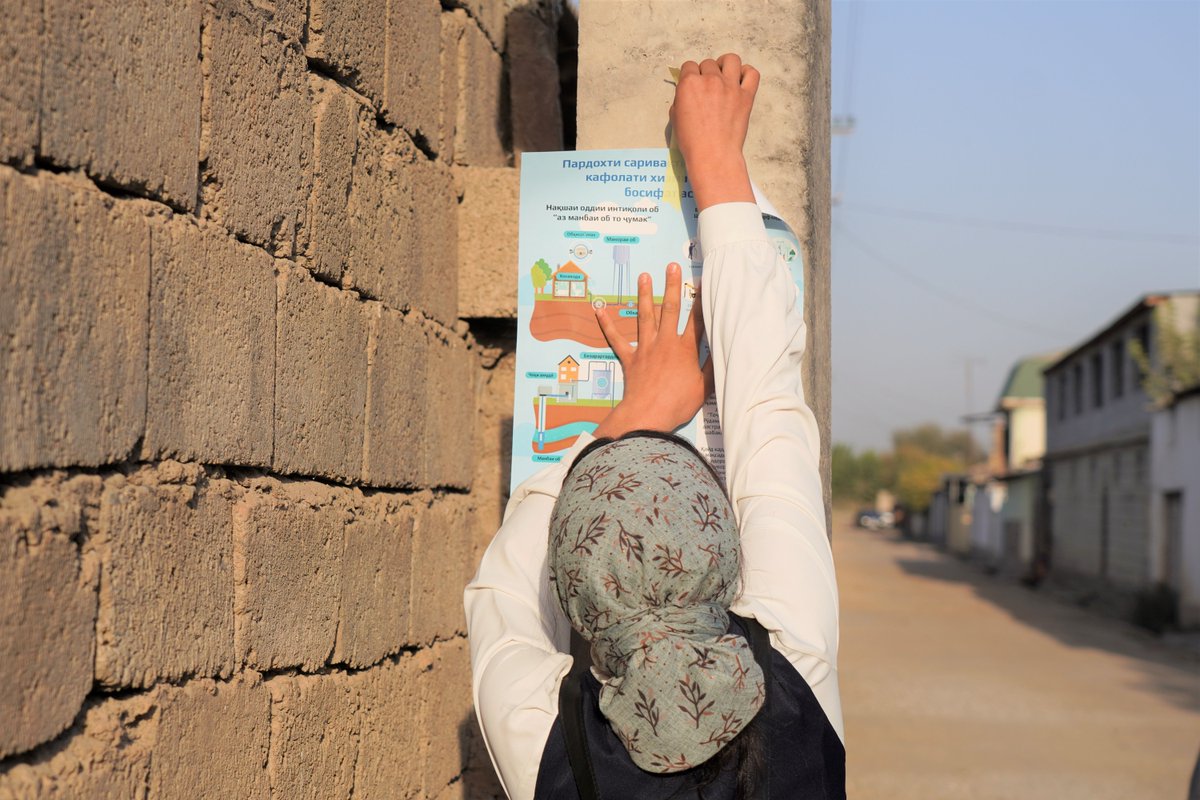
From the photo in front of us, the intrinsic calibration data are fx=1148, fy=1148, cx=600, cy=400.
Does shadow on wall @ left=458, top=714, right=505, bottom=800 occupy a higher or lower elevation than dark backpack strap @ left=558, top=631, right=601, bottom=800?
lower

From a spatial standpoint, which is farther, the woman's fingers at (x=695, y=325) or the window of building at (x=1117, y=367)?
the window of building at (x=1117, y=367)

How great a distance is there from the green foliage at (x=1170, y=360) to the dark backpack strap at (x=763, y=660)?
65.8 ft

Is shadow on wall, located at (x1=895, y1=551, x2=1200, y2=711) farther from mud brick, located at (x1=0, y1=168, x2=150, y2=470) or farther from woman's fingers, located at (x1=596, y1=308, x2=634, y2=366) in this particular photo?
mud brick, located at (x1=0, y1=168, x2=150, y2=470)

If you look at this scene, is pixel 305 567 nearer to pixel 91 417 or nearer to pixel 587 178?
pixel 91 417

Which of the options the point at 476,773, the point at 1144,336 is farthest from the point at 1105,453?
the point at 476,773

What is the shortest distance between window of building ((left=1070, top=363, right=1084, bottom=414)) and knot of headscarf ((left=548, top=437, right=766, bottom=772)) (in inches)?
1114

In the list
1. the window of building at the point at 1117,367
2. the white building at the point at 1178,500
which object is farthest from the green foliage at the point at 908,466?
the white building at the point at 1178,500

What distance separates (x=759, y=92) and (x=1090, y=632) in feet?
59.7

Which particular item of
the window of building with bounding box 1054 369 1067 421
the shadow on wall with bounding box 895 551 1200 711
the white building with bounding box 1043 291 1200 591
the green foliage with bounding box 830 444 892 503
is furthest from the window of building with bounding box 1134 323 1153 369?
the green foliage with bounding box 830 444 892 503

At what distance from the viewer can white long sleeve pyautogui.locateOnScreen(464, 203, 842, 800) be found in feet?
5.76

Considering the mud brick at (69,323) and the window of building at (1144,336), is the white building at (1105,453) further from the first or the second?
the mud brick at (69,323)

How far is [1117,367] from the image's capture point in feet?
80.7

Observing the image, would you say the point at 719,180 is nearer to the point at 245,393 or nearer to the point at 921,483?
the point at 245,393

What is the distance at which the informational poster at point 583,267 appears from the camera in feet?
8.72
